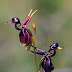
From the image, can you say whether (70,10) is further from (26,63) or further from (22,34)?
(22,34)

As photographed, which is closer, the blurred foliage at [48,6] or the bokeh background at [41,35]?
the bokeh background at [41,35]

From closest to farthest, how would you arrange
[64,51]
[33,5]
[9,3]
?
[64,51] < [33,5] < [9,3]

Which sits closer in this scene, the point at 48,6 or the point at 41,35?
the point at 41,35

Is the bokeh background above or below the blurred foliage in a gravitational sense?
below

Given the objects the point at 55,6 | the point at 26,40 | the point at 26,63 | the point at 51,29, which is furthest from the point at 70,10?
the point at 26,40

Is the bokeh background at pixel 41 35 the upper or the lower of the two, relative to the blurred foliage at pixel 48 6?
lower

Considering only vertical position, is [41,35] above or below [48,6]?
below

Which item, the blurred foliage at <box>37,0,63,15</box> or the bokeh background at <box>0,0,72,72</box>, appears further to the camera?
the blurred foliage at <box>37,0,63,15</box>

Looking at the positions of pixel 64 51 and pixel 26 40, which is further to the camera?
pixel 64 51
